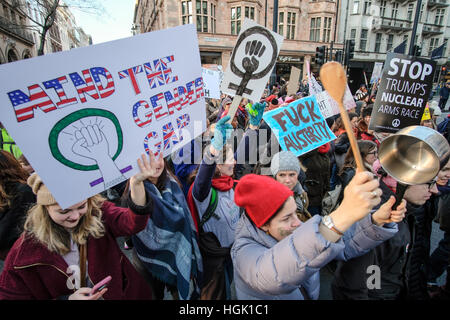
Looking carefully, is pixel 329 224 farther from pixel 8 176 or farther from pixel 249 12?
pixel 249 12

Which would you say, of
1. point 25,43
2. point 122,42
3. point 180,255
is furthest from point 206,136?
point 25,43

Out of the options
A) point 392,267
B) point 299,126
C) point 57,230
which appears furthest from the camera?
point 299,126

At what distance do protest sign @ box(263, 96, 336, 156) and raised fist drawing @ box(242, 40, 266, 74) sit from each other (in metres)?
0.99

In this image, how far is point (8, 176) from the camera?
7.29 feet

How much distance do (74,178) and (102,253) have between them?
0.61 metres

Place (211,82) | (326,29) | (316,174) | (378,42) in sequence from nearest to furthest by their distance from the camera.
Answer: (316,174) → (211,82) → (326,29) → (378,42)

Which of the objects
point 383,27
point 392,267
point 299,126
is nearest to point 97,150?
point 392,267

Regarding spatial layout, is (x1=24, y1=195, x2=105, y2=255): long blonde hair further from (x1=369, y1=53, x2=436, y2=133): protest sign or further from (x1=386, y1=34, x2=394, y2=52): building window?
(x1=386, y1=34, x2=394, y2=52): building window

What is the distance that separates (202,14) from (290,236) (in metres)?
22.3

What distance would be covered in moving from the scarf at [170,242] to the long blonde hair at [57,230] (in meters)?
0.39

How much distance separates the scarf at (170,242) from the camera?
183cm

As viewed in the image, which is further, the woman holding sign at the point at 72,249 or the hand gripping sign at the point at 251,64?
the hand gripping sign at the point at 251,64

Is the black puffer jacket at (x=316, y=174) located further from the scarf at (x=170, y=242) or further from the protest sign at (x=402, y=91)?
the scarf at (x=170, y=242)

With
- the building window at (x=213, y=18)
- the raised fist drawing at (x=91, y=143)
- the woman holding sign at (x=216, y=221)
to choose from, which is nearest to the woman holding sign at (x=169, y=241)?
the woman holding sign at (x=216, y=221)
